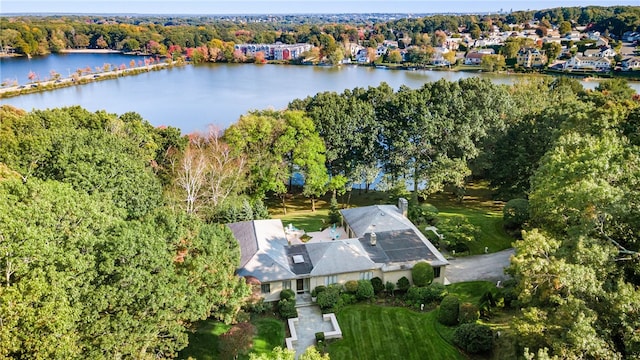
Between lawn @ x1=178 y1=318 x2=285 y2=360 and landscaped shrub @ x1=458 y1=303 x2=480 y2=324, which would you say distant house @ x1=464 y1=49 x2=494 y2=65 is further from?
lawn @ x1=178 y1=318 x2=285 y2=360

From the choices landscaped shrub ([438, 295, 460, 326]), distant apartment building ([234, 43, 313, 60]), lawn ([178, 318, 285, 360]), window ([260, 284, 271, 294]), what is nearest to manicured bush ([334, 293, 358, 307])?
lawn ([178, 318, 285, 360])

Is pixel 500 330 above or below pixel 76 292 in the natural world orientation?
below

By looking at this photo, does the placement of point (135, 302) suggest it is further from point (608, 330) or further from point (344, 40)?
point (344, 40)

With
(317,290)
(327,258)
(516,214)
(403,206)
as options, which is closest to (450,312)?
(317,290)

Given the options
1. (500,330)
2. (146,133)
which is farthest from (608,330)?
(146,133)

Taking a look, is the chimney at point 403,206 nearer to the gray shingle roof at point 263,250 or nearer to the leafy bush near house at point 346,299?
the gray shingle roof at point 263,250

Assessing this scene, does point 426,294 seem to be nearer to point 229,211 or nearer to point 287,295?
point 287,295

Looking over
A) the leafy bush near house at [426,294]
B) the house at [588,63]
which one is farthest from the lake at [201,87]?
the leafy bush near house at [426,294]
